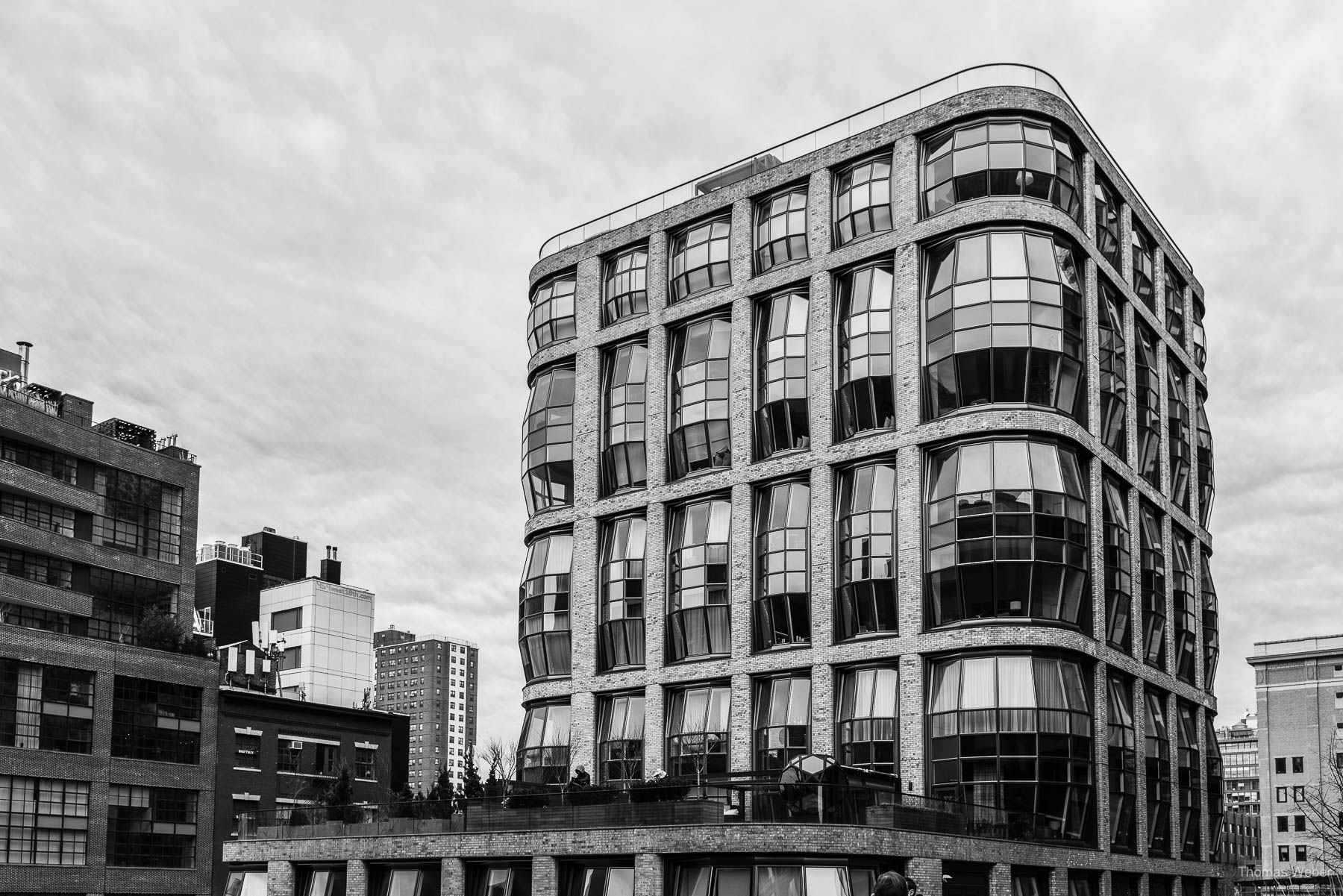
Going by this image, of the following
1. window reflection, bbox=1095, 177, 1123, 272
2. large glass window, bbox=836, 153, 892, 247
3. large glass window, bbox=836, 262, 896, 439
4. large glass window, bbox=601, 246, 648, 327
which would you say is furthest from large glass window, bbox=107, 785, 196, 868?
window reflection, bbox=1095, 177, 1123, 272

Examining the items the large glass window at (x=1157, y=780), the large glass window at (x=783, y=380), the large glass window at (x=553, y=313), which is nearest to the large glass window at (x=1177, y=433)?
the large glass window at (x=1157, y=780)

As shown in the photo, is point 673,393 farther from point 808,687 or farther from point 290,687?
point 290,687

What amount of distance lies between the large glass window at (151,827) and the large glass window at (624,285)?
32628mm

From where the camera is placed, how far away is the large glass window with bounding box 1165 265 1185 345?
61375mm

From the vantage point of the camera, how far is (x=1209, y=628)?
199ft

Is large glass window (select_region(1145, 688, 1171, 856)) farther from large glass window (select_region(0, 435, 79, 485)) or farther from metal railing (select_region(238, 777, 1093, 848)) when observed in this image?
large glass window (select_region(0, 435, 79, 485))

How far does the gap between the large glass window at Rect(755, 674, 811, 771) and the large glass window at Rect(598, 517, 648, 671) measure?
20.2 feet

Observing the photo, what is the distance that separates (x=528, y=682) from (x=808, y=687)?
14015mm

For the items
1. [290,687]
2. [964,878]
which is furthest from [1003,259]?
[290,687]

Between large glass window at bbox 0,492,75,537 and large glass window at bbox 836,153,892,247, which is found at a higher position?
large glass window at bbox 836,153,892,247

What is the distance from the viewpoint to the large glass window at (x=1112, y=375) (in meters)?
50.7

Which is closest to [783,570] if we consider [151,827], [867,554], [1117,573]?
[867,554]

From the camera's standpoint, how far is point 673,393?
180ft

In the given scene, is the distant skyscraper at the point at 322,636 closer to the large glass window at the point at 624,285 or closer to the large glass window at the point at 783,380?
the large glass window at the point at 624,285
